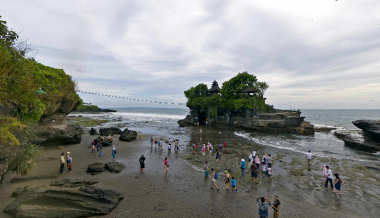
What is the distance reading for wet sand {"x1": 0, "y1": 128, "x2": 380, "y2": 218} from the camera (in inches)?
378

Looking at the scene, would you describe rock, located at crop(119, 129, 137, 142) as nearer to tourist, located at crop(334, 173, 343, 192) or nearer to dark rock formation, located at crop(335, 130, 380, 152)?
tourist, located at crop(334, 173, 343, 192)

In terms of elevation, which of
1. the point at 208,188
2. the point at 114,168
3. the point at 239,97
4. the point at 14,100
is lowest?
the point at 208,188

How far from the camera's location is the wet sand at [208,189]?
9594mm

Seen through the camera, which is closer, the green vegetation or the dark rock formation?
the green vegetation

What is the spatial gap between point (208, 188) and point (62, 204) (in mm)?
8826

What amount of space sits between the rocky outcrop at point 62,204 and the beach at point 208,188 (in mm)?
706

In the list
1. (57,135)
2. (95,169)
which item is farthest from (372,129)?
(57,135)

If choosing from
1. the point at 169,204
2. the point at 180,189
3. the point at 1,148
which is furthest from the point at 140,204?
the point at 1,148

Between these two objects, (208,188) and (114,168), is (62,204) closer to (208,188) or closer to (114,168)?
(114,168)

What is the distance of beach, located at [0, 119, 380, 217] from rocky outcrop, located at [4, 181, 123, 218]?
2.31ft

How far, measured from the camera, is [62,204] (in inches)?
332

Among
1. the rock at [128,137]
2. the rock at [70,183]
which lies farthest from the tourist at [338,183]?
the rock at [128,137]

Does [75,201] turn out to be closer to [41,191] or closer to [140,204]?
[41,191]

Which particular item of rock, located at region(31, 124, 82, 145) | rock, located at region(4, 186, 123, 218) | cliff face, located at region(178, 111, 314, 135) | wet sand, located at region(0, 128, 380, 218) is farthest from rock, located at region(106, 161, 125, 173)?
cliff face, located at region(178, 111, 314, 135)
